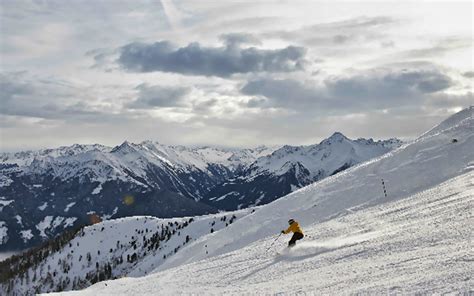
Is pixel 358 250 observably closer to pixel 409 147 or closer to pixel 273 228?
pixel 273 228

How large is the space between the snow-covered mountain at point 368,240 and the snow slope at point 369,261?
0.19ft

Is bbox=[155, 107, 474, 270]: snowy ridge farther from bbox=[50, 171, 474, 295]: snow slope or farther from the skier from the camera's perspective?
the skier

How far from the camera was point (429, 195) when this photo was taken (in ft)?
120

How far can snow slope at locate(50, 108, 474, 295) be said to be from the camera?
56.2ft

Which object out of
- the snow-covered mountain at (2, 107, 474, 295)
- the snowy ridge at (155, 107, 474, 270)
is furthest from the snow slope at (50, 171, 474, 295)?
the snowy ridge at (155, 107, 474, 270)

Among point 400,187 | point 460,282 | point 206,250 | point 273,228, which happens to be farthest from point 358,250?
point 206,250

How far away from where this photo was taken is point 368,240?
24891mm

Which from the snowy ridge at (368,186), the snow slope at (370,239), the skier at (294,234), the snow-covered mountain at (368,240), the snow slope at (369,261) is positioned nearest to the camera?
the snow slope at (369,261)

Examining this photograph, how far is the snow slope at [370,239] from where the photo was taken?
1712 cm

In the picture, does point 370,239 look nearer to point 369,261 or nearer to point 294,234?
point 369,261

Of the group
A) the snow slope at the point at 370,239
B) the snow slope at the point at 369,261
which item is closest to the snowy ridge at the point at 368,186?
the snow slope at the point at 370,239

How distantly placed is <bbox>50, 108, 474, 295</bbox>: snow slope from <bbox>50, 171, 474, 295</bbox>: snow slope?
73 millimetres

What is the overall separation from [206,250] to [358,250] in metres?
37.9

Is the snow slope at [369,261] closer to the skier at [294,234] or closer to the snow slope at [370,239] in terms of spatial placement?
the snow slope at [370,239]
